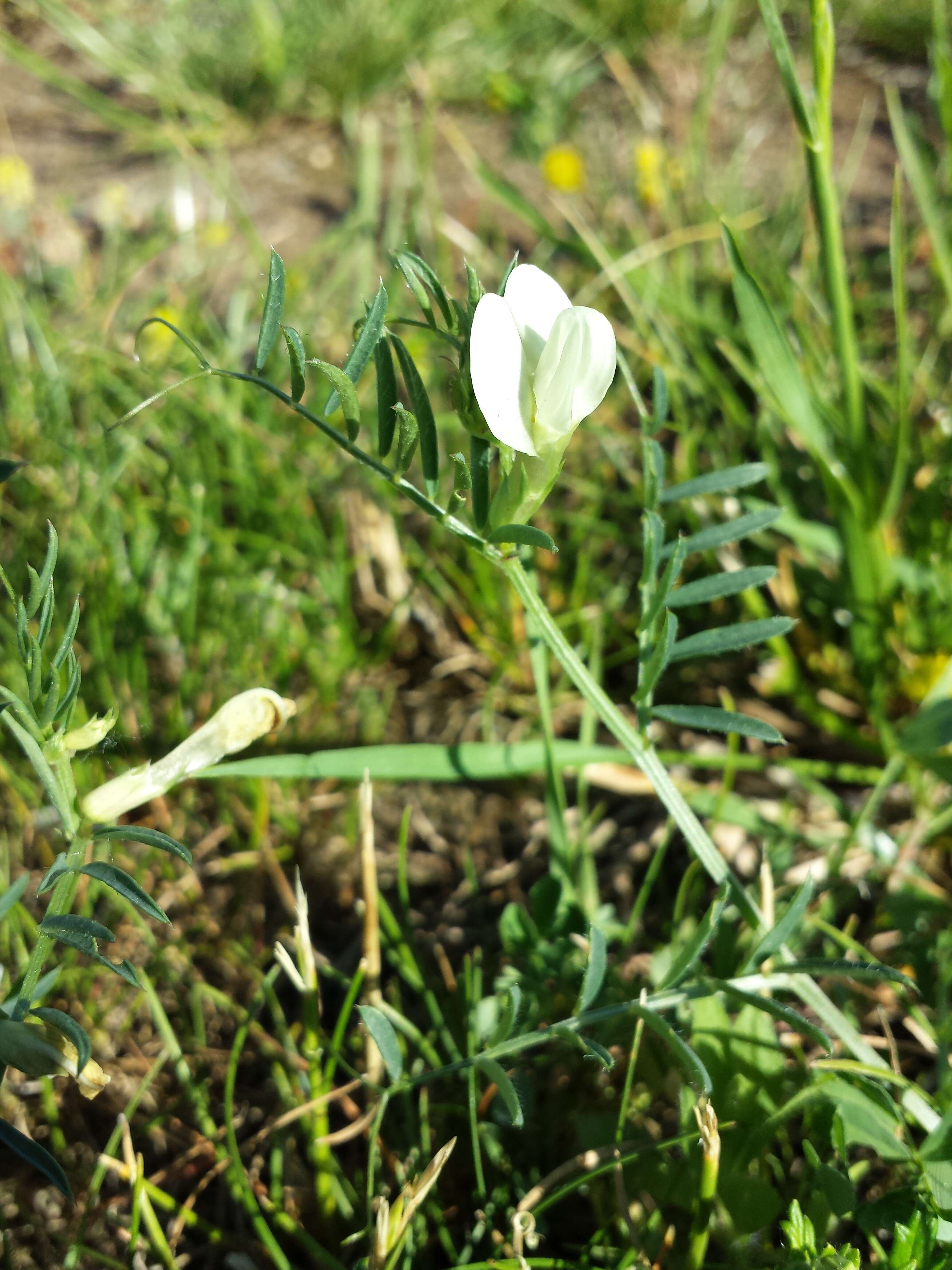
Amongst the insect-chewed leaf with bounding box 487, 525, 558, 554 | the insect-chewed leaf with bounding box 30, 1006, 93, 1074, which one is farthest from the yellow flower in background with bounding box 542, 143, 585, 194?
the insect-chewed leaf with bounding box 30, 1006, 93, 1074

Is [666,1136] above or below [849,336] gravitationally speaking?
below

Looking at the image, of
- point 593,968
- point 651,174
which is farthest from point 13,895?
point 651,174

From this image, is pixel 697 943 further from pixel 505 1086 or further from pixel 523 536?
pixel 523 536

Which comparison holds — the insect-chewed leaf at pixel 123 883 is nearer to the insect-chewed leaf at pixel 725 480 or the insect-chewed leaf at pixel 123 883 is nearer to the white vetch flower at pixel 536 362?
the white vetch flower at pixel 536 362

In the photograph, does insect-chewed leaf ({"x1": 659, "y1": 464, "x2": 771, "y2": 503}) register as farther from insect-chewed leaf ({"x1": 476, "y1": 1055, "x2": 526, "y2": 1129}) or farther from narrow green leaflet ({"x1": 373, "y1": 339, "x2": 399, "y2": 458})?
insect-chewed leaf ({"x1": 476, "y1": 1055, "x2": 526, "y2": 1129})

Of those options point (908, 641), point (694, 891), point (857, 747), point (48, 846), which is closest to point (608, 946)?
point (694, 891)

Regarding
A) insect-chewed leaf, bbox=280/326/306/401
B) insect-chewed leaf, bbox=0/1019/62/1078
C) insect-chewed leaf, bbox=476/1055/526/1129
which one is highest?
insect-chewed leaf, bbox=280/326/306/401

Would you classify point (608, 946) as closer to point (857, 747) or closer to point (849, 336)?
point (857, 747)
